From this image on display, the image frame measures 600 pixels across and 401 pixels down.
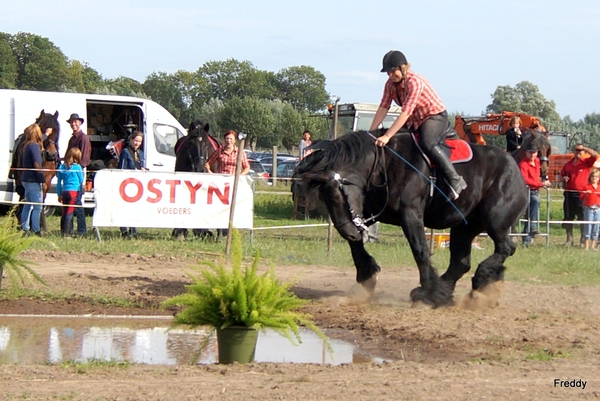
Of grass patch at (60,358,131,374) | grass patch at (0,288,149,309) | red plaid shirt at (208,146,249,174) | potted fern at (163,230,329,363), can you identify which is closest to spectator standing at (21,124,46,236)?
red plaid shirt at (208,146,249,174)

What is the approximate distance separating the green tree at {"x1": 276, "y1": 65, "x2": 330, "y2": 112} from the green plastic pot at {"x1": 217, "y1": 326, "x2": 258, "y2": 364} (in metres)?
106

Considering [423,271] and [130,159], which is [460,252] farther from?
[130,159]

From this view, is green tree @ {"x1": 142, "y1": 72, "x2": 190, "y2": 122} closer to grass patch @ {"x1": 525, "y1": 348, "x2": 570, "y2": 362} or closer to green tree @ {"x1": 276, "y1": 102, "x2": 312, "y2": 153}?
green tree @ {"x1": 276, "y1": 102, "x2": 312, "y2": 153}

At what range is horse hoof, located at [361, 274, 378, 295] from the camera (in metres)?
10.1

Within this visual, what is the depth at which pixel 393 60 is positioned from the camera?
9547 millimetres

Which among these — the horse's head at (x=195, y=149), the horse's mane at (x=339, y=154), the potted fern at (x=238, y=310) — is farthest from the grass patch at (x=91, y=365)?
the horse's head at (x=195, y=149)

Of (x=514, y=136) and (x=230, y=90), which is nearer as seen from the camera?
(x=514, y=136)

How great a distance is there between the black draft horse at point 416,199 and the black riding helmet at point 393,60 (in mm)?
764

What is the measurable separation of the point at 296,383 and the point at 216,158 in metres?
11.6

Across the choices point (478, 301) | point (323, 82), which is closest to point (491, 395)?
point (478, 301)

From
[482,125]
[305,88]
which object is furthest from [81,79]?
[482,125]

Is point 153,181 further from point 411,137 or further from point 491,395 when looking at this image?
point 491,395

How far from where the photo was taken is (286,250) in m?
15.2

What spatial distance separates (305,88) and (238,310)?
356 feet
